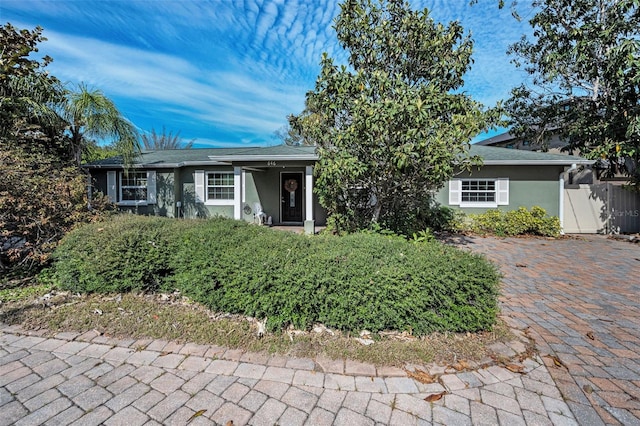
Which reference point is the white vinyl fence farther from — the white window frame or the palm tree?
the palm tree

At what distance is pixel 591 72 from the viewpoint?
877 centimetres

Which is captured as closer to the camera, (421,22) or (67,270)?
(67,270)

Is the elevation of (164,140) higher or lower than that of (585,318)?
higher

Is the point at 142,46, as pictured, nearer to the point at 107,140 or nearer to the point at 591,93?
the point at 107,140

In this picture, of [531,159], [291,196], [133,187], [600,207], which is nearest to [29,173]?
[133,187]

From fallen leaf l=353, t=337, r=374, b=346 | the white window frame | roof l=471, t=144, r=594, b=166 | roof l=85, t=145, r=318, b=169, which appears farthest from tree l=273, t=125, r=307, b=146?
fallen leaf l=353, t=337, r=374, b=346

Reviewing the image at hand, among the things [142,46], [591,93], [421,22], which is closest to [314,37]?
[421,22]

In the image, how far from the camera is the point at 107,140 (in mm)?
8273

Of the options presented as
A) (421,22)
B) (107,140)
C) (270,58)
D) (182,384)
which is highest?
(270,58)

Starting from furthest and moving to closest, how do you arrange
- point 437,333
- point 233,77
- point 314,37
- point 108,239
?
point 233,77, point 314,37, point 108,239, point 437,333

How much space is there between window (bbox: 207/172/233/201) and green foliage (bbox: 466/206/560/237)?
9379 millimetres

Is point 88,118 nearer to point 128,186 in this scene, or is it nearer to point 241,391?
point 128,186

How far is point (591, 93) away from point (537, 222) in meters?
4.70

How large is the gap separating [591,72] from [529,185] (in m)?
3.80
